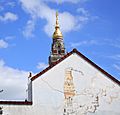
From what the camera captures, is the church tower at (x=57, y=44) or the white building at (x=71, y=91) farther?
the church tower at (x=57, y=44)

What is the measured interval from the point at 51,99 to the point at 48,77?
1845mm

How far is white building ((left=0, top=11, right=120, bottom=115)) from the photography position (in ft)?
113

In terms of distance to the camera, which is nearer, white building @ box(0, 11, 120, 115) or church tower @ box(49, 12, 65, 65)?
white building @ box(0, 11, 120, 115)

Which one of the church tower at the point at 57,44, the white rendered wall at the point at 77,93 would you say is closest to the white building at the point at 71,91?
the white rendered wall at the point at 77,93

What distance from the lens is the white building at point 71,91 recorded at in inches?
1351

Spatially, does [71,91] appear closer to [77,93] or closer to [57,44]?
[77,93]

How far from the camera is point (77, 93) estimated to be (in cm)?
3528

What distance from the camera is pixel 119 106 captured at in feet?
118

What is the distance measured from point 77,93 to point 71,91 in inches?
21.4

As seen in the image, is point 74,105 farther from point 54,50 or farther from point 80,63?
point 54,50

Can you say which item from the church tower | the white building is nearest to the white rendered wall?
the white building

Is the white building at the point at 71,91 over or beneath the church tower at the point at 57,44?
beneath

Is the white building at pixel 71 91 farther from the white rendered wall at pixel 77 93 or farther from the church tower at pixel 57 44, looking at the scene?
the church tower at pixel 57 44

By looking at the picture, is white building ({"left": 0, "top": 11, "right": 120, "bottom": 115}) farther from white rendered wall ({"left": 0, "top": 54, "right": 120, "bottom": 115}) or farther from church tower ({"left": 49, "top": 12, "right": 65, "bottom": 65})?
church tower ({"left": 49, "top": 12, "right": 65, "bottom": 65})
